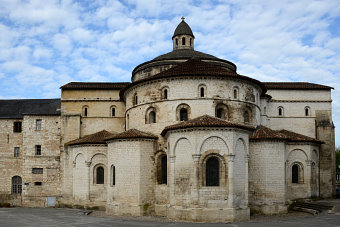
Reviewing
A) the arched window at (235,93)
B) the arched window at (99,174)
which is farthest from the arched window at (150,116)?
the arched window at (99,174)

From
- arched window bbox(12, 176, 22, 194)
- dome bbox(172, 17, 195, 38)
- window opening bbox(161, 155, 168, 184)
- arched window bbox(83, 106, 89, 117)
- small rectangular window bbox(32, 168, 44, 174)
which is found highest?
dome bbox(172, 17, 195, 38)

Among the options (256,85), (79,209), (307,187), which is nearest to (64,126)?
(79,209)

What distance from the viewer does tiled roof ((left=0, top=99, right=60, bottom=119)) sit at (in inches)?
1606

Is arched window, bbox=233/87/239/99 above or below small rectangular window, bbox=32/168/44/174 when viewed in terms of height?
above

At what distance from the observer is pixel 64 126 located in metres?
38.7

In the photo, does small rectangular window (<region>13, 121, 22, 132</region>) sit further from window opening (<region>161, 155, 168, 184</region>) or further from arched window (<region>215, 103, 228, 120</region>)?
arched window (<region>215, 103, 228, 120</region>)

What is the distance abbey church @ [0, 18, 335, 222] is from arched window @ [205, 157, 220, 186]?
0.07 m

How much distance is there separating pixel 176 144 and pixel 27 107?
23793 mm

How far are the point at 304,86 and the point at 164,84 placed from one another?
710 inches

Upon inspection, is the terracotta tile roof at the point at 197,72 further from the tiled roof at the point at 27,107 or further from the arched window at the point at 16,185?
the arched window at the point at 16,185

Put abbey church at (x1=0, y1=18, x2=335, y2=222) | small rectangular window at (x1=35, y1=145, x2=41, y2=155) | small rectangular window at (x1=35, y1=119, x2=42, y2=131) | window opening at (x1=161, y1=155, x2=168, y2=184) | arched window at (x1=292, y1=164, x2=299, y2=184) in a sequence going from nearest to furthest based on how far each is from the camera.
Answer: abbey church at (x1=0, y1=18, x2=335, y2=222), window opening at (x1=161, y1=155, x2=168, y2=184), arched window at (x1=292, y1=164, x2=299, y2=184), small rectangular window at (x1=35, y1=145, x2=41, y2=155), small rectangular window at (x1=35, y1=119, x2=42, y2=131)

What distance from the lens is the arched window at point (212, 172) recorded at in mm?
24969

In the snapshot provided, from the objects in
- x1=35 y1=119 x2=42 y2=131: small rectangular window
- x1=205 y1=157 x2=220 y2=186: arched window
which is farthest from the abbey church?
x1=35 y1=119 x2=42 y2=131: small rectangular window

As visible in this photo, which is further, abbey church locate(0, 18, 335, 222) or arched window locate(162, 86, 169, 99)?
arched window locate(162, 86, 169, 99)
